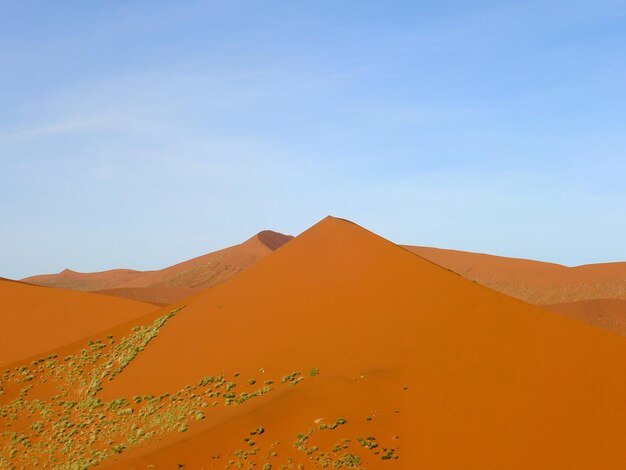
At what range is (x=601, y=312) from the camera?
55250 mm

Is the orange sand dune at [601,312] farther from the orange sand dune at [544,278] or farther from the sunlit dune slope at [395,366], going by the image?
the sunlit dune slope at [395,366]

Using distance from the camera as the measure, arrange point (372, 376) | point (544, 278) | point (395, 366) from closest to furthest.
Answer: point (372, 376) → point (395, 366) → point (544, 278)

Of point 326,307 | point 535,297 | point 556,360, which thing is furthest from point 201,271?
point 556,360

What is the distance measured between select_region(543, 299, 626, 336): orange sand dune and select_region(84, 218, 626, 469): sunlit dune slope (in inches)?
1165

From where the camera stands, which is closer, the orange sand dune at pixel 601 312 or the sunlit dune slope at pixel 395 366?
the sunlit dune slope at pixel 395 366

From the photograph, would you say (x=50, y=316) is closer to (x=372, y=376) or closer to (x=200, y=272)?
(x=372, y=376)

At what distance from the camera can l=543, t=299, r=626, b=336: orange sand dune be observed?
53094 mm

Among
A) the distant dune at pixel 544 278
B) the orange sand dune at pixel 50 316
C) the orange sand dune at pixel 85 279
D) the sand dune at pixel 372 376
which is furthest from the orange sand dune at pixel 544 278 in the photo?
the orange sand dune at pixel 85 279

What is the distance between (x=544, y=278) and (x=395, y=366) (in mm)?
64800

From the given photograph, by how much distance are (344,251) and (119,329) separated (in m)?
12.4

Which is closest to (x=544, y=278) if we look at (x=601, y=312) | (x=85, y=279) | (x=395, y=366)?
(x=601, y=312)

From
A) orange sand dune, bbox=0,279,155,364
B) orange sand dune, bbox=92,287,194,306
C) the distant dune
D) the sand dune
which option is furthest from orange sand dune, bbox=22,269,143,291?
the sand dune

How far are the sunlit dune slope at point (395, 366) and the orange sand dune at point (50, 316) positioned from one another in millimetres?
15308

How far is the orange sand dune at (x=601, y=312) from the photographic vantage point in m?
53.1
